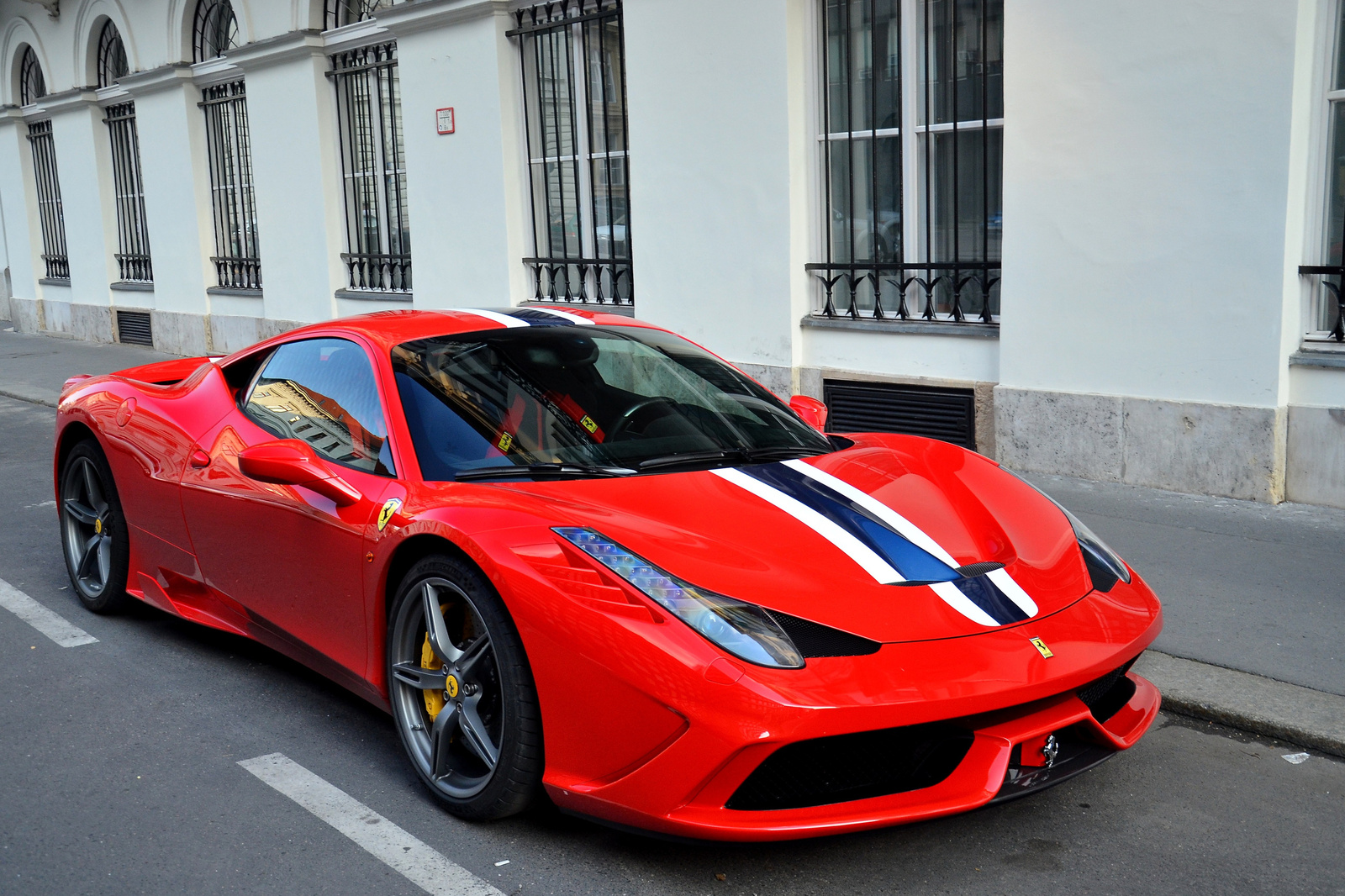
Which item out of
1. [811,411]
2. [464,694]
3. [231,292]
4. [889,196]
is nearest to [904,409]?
[889,196]

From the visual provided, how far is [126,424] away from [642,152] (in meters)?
5.53

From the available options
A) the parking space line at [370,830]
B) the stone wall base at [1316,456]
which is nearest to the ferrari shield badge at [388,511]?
the parking space line at [370,830]

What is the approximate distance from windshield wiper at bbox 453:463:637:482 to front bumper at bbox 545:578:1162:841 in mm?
902

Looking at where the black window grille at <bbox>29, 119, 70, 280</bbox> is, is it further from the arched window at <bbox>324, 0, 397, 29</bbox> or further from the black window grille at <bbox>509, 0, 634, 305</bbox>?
the black window grille at <bbox>509, 0, 634, 305</bbox>

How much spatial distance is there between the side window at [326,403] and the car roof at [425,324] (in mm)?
58

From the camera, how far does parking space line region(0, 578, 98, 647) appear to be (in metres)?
5.08

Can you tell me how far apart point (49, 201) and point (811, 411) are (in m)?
20.0

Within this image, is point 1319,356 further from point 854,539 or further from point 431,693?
point 431,693

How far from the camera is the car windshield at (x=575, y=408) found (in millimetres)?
3688

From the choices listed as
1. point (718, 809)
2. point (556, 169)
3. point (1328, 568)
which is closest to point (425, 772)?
point (718, 809)

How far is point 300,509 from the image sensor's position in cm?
393

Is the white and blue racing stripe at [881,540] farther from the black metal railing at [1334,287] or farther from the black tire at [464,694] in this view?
the black metal railing at [1334,287]

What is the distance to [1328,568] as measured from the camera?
5.49 metres

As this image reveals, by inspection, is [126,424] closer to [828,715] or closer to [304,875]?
[304,875]
